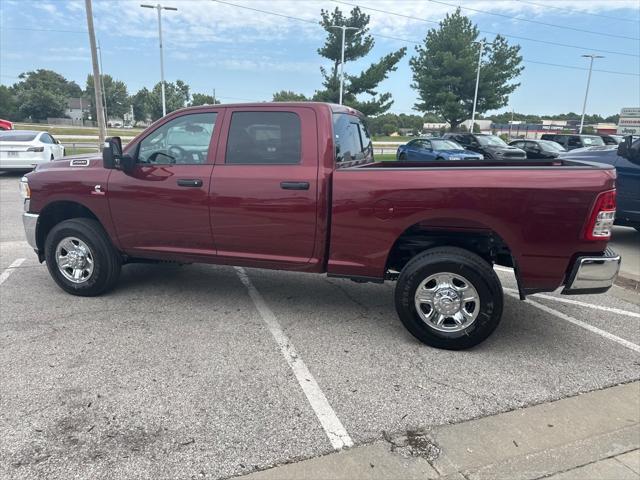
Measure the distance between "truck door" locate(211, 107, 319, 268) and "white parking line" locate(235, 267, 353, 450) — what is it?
1.92ft

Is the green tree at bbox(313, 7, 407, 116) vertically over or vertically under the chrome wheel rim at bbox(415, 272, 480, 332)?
over

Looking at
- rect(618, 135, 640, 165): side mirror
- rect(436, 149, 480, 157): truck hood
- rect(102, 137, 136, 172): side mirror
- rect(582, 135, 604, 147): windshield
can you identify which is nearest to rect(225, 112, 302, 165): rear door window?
rect(102, 137, 136, 172): side mirror

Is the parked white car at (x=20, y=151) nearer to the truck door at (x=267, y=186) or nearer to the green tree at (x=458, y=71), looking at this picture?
the truck door at (x=267, y=186)

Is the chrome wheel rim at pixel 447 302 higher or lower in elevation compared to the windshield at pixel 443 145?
lower

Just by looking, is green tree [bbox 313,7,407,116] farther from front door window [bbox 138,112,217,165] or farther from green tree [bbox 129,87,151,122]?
green tree [bbox 129,87,151,122]

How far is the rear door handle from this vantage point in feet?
12.8

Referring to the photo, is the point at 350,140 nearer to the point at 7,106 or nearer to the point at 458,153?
the point at 458,153

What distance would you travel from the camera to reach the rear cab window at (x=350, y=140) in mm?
4219

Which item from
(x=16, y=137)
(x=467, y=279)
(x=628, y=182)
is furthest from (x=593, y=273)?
(x=16, y=137)

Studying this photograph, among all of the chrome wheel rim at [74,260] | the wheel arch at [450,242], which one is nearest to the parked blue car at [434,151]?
the wheel arch at [450,242]

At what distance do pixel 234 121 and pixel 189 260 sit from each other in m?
1.38

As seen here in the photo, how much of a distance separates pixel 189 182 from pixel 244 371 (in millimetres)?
1784

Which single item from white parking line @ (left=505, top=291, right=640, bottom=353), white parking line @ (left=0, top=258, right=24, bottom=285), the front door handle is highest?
the front door handle

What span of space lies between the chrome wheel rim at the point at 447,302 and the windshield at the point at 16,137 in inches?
536
